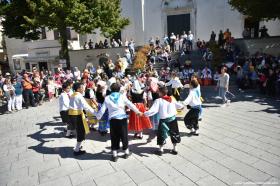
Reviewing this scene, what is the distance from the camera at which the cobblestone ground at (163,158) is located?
540 cm

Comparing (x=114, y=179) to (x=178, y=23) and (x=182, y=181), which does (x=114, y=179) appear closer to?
(x=182, y=181)

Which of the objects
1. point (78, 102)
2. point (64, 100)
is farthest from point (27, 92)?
point (78, 102)

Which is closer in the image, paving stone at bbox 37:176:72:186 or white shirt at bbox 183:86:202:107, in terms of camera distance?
paving stone at bbox 37:176:72:186

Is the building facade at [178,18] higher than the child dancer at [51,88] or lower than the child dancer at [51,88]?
higher

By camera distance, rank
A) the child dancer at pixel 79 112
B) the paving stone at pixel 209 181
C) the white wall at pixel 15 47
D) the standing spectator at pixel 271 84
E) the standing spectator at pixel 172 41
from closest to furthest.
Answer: the paving stone at pixel 209 181, the child dancer at pixel 79 112, the standing spectator at pixel 271 84, the standing spectator at pixel 172 41, the white wall at pixel 15 47

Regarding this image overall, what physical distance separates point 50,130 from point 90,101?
6.61ft

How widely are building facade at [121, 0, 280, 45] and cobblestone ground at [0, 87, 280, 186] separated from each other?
14785mm

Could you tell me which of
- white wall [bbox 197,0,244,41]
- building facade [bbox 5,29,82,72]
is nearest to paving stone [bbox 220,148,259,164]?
white wall [bbox 197,0,244,41]

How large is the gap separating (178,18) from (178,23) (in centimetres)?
45

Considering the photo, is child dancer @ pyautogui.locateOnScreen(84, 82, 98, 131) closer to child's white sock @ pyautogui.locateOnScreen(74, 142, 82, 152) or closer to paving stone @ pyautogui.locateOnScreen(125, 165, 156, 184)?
child's white sock @ pyautogui.locateOnScreen(74, 142, 82, 152)

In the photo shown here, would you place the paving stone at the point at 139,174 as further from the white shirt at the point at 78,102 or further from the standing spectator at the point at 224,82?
the standing spectator at the point at 224,82

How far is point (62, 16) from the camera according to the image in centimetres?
1945

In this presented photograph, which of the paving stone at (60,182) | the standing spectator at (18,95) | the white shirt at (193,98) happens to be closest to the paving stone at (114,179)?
the paving stone at (60,182)

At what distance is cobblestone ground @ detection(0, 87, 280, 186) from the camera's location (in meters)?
5.40
